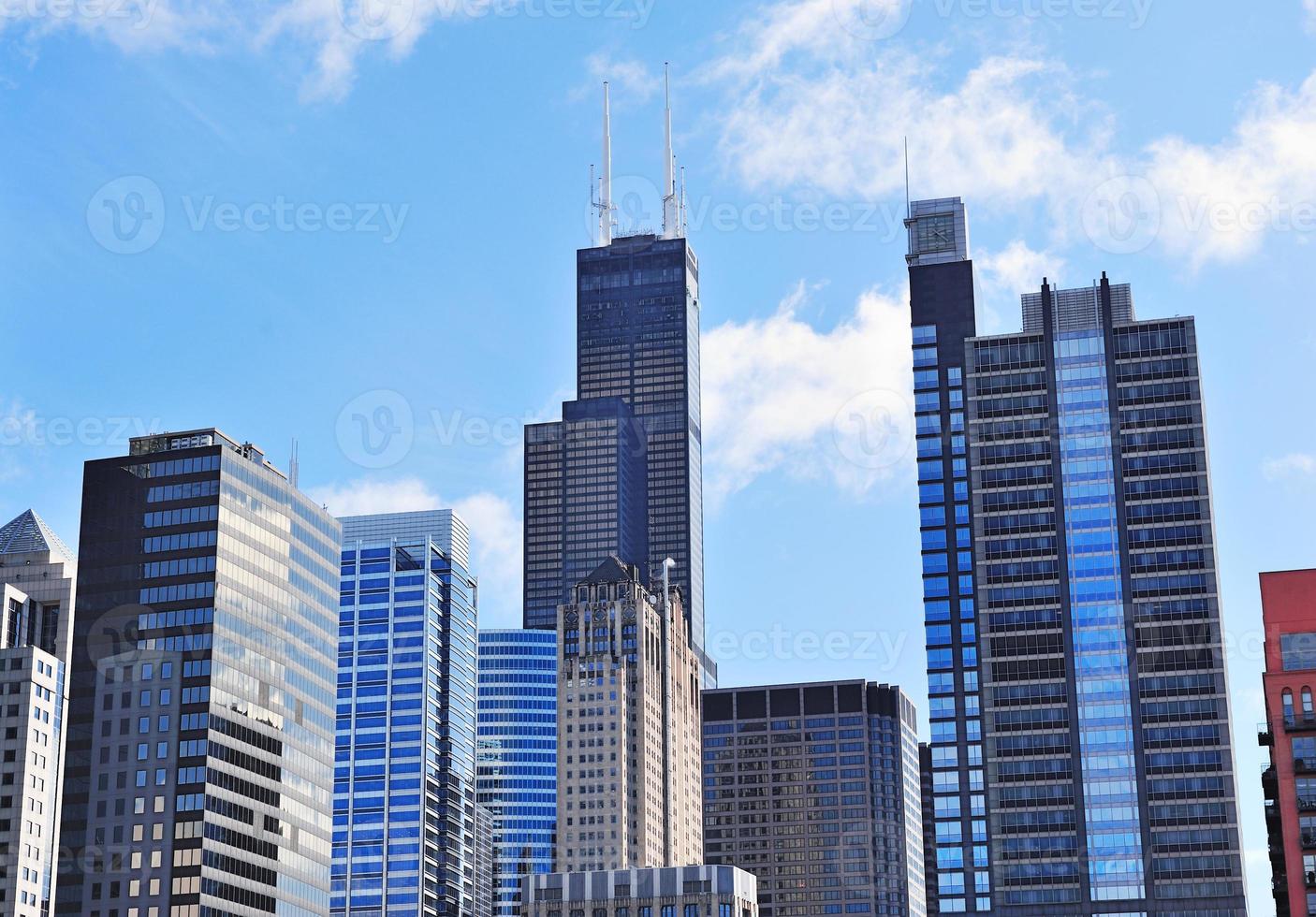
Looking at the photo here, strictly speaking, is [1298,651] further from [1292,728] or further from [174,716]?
[174,716]

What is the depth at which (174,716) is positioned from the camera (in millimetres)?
191000

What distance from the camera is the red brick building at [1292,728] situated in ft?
433

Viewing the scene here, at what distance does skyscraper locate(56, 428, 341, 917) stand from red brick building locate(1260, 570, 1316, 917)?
97446mm

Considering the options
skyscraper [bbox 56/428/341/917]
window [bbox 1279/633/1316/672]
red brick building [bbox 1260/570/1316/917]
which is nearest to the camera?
red brick building [bbox 1260/570/1316/917]

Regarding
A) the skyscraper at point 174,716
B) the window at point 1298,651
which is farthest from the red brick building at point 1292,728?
the skyscraper at point 174,716

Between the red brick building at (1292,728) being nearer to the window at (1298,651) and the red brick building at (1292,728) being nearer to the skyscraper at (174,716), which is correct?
the window at (1298,651)

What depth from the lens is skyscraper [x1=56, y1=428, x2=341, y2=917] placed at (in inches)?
7367

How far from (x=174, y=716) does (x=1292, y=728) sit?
106 m

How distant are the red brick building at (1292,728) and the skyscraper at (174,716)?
97.4 m

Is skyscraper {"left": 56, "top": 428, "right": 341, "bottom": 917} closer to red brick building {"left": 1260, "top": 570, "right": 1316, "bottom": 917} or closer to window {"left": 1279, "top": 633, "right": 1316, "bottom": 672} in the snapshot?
red brick building {"left": 1260, "top": 570, "right": 1316, "bottom": 917}

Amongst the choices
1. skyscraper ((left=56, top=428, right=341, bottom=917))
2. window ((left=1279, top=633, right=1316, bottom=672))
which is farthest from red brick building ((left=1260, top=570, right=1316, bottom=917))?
skyscraper ((left=56, top=428, right=341, bottom=917))

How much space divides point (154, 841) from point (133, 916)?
708 centimetres

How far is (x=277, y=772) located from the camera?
655 feet

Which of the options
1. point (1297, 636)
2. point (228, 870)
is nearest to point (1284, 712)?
point (1297, 636)
